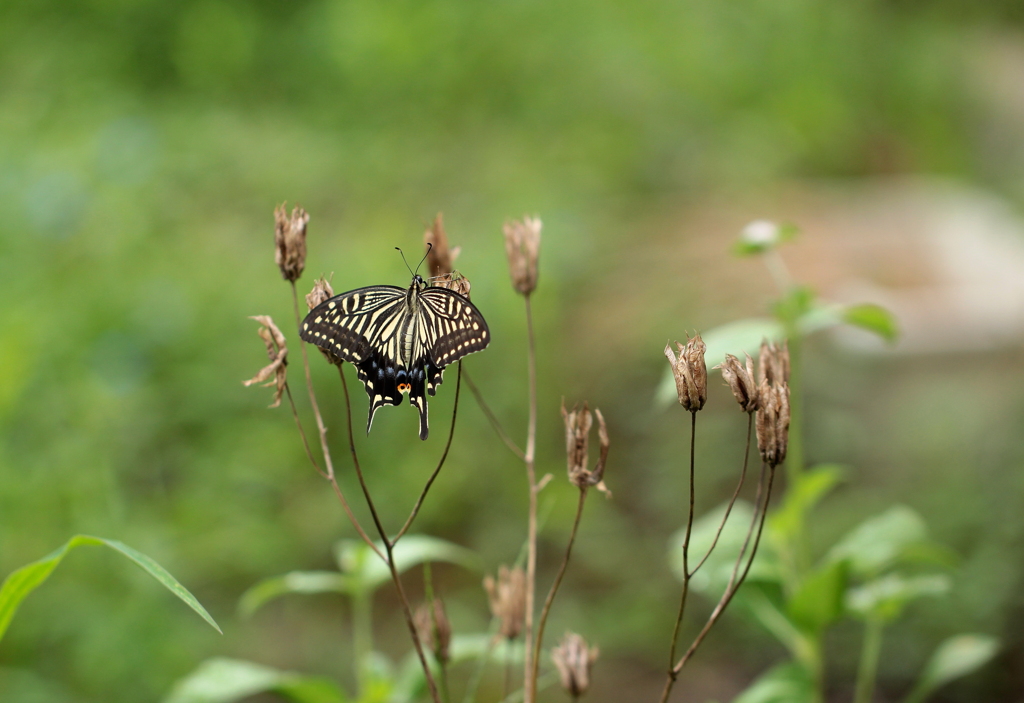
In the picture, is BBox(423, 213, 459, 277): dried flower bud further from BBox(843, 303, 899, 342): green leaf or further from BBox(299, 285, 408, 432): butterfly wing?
BBox(843, 303, 899, 342): green leaf


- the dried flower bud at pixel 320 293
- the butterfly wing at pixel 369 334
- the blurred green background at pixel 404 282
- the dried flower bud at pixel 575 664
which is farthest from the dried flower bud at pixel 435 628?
the blurred green background at pixel 404 282

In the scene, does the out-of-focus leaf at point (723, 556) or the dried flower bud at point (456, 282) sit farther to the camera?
the out-of-focus leaf at point (723, 556)

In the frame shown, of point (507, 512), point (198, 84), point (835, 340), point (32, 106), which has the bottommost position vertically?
point (507, 512)

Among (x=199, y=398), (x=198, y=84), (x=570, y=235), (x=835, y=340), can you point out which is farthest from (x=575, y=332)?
(x=198, y=84)

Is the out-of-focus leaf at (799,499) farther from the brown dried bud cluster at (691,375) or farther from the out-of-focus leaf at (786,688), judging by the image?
the brown dried bud cluster at (691,375)

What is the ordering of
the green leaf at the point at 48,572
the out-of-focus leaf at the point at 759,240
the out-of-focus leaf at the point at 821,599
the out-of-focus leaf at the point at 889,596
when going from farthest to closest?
the out-of-focus leaf at the point at 759,240
the out-of-focus leaf at the point at 889,596
the out-of-focus leaf at the point at 821,599
the green leaf at the point at 48,572

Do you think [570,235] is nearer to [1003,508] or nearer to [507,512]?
[507,512]

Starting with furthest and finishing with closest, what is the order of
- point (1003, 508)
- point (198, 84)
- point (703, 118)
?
point (703, 118)
point (198, 84)
point (1003, 508)
